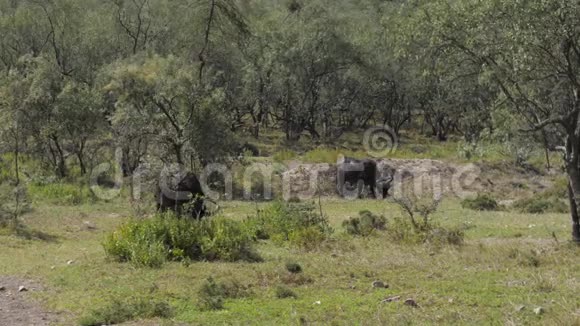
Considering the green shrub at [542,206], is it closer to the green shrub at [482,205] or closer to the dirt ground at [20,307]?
the green shrub at [482,205]

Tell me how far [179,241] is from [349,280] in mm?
4324

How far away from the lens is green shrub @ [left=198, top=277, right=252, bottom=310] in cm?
1013

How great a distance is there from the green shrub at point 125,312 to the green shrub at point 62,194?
643 inches

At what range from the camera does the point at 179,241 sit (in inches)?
564

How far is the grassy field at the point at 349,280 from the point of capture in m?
9.32

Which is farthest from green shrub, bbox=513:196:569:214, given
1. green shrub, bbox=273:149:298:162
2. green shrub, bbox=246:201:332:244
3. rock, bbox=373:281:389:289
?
rock, bbox=373:281:389:289

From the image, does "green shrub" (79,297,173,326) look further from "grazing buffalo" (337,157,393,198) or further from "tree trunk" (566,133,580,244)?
"grazing buffalo" (337,157,393,198)

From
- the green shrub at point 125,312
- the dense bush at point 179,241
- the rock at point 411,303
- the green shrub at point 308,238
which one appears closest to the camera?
the green shrub at point 125,312

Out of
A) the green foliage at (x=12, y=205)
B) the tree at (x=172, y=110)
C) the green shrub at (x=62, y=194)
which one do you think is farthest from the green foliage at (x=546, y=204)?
the green foliage at (x=12, y=205)

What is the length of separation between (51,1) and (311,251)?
35.9 metres

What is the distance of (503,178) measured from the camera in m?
31.8

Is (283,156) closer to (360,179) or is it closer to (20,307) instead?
(360,179)

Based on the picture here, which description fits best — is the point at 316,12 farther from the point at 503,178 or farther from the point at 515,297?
the point at 515,297

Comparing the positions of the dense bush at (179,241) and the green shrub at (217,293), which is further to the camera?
the dense bush at (179,241)
